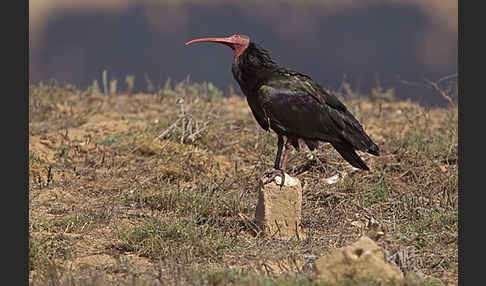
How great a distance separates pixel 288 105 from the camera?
223 inches

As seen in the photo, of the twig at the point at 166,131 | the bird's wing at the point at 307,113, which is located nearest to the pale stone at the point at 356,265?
the bird's wing at the point at 307,113

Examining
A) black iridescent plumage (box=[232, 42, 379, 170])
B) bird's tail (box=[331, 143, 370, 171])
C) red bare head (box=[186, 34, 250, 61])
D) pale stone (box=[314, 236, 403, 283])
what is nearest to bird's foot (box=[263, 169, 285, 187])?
black iridescent plumage (box=[232, 42, 379, 170])

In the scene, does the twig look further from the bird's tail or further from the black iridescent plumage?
the bird's tail

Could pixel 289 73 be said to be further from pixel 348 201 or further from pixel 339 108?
pixel 348 201

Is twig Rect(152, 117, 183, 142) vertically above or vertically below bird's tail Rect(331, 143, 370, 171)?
below

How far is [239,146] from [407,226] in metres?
3.49

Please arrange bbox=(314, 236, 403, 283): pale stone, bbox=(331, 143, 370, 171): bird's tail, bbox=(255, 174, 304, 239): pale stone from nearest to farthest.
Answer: bbox=(314, 236, 403, 283): pale stone
bbox=(255, 174, 304, 239): pale stone
bbox=(331, 143, 370, 171): bird's tail

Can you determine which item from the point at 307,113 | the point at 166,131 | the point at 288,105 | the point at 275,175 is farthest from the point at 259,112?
the point at 166,131

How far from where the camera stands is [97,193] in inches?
292

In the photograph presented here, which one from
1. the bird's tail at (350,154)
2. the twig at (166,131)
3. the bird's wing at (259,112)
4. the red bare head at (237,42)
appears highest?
the red bare head at (237,42)

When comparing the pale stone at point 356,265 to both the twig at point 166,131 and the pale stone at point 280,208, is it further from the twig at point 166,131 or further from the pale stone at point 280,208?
the twig at point 166,131

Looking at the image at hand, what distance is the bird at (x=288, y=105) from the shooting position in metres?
5.67

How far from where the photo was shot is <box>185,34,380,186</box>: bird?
5.67m

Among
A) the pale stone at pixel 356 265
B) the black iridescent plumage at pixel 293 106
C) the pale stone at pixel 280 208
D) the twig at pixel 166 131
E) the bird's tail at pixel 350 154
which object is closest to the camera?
the pale stone at pixel 356 265
